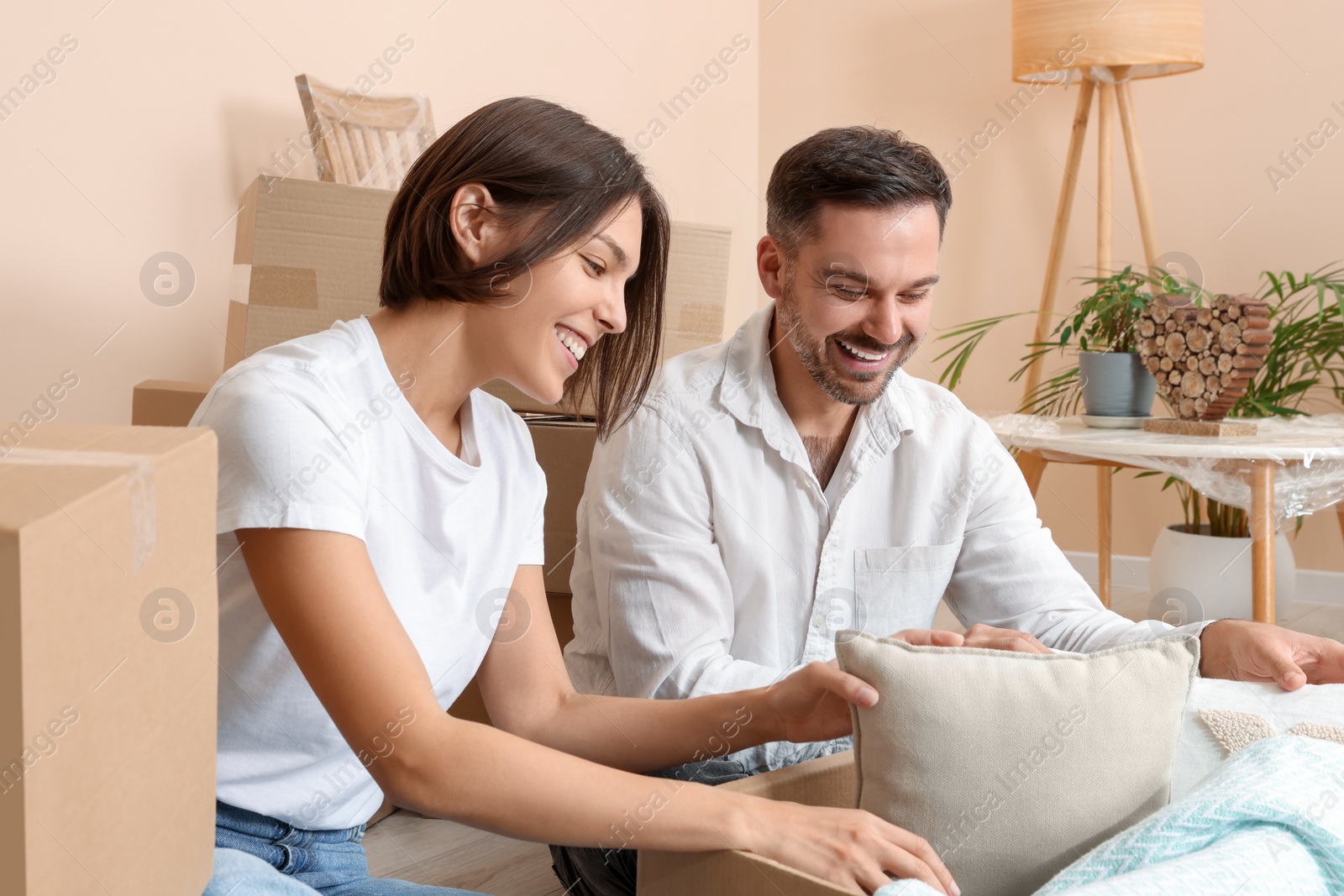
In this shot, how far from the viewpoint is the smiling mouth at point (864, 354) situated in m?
1.32

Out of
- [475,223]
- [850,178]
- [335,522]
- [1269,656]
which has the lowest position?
[1269,656]

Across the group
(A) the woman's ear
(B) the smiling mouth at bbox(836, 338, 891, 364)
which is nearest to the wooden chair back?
(B) the smiling mouth at bbox(836, 338, 891, 364)

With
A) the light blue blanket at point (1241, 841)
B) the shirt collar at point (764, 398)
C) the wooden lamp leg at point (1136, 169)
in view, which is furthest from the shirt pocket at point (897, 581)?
the wooden lamp leg at point (1136, 169)

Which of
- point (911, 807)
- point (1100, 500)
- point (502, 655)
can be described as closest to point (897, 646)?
point (911, 807)

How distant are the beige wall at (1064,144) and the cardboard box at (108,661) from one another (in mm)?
2995

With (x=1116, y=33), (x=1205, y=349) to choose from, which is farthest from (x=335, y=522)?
(x=1116, y=33)

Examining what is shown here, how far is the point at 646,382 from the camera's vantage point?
45.0 inches

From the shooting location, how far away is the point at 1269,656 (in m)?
1.08

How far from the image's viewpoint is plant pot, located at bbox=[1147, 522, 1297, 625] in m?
2.37

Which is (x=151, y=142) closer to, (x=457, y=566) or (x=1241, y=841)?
(x=457, y=566)

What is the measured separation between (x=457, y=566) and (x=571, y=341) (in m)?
0.21

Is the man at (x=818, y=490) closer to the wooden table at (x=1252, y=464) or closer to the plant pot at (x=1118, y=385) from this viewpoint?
the wooden table at (x=1252, y=464)

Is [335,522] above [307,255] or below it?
below

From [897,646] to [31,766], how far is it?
61 cm
